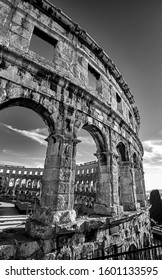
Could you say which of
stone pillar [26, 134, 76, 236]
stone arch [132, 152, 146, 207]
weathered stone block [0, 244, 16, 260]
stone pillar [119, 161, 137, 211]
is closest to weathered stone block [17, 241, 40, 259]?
weathered stone block [0, 244, 16, 260]

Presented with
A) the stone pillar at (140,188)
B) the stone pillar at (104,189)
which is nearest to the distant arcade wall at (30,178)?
the stone pillar at (140,188)

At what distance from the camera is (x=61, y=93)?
4.39 meters

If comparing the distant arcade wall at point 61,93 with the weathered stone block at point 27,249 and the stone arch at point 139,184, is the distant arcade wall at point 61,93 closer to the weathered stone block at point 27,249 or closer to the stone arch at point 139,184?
the weathered stone block at point 27,249

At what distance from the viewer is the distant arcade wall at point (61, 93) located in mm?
3594

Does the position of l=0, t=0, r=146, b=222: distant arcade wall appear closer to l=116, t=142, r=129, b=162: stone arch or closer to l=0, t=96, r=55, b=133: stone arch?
l=0, t=96, r=55, b=133: stone arch

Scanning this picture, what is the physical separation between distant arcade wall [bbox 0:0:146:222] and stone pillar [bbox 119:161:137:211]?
4cm

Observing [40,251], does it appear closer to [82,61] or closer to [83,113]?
[83,113]

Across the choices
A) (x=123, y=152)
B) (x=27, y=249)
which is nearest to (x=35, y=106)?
(x=27, y=249)

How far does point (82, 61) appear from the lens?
5.70m

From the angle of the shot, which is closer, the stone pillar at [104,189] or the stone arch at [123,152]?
the stone pillar at [104,189]

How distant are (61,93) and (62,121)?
0.98m

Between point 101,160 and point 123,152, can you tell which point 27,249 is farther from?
point 123,152
